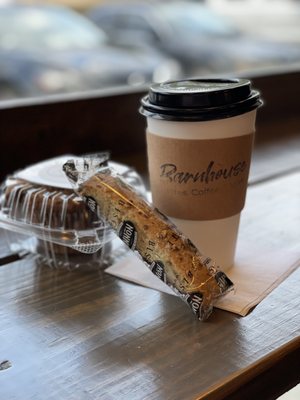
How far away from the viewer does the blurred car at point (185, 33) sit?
3.16 meters

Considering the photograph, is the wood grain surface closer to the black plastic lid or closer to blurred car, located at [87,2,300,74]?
the black plastic lid

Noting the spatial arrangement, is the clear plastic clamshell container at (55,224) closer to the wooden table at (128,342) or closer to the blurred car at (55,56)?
the wooden table at (128,342)

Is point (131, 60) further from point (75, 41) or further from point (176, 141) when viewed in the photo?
point (176, 141)

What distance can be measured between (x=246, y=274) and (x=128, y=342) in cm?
19

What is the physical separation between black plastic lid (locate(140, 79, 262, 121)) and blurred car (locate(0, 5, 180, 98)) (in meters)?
2.14

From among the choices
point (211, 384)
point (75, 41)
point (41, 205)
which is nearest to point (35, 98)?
point (41, 205)

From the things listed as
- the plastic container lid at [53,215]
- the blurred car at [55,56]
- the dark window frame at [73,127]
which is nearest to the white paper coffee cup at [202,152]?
the plastic container lid at [53,215]

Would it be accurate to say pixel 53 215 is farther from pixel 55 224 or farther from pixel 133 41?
pixel 133 41

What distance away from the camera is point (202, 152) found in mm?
652

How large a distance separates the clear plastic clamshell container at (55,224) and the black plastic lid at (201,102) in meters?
0.17

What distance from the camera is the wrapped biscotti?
62cm

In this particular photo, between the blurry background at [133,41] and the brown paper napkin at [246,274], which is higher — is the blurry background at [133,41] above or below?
below

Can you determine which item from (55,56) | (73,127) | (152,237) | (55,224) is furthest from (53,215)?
(55,56)

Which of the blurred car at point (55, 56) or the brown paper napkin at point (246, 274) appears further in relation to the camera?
the blurred car at point (55, 56)
